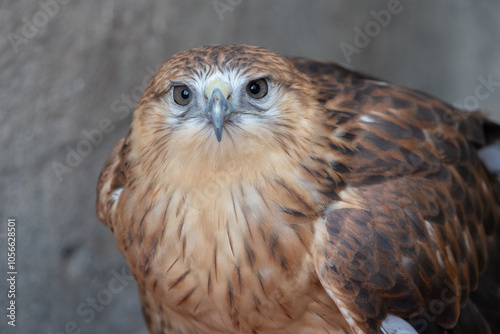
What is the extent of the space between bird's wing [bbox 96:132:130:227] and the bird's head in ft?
2.05

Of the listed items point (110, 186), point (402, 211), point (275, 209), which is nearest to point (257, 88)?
point (275, 209)

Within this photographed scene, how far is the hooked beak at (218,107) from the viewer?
2375 mm

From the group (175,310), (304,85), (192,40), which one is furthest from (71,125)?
(304,85)

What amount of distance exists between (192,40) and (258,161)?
189 centimetres

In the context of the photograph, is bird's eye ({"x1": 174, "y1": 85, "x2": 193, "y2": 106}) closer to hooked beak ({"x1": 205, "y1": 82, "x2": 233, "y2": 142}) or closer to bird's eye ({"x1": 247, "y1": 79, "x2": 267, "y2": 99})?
hooked beak ({"x1": 205, "y1": 82, "x2": 233, "y2": 142})

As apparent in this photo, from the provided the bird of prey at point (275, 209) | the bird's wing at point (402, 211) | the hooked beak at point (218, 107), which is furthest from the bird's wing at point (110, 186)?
the bird's wing at point (402, 211)

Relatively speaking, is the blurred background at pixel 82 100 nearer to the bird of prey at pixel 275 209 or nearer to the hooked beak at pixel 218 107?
the bird of prey at pixel 275 209

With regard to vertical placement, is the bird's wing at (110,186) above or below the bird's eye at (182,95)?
below

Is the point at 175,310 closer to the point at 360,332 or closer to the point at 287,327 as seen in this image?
the point at 287,327

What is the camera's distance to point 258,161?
2.64 meters

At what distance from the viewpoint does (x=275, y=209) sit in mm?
2666

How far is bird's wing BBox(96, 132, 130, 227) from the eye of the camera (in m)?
3.29

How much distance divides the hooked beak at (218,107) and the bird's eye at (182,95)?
0.46 ft

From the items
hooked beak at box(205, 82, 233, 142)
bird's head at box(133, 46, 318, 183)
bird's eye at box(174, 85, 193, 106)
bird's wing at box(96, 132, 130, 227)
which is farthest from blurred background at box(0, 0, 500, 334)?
hooked beak at box(205, 82, 233, 142)
